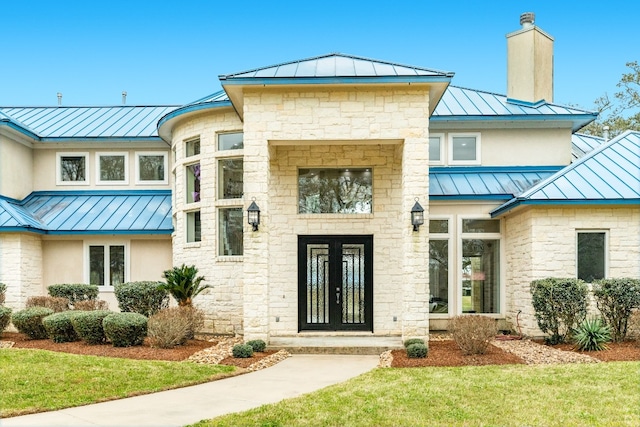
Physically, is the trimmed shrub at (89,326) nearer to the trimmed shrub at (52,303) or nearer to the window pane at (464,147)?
the trimmed shrub at (52,303)

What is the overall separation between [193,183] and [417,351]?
794 cm

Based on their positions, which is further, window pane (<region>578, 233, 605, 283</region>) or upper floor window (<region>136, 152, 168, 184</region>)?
upper floor window (<region>136, 152, 168, 184</region>)

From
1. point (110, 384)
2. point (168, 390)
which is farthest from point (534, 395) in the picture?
point (110, 384)

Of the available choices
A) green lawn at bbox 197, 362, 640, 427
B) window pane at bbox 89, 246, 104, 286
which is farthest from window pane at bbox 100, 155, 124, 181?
green lawn at bbox 197, 362, 640, 427

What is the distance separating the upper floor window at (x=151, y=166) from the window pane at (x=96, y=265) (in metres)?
2.70

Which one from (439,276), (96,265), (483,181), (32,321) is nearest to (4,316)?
(32,321)

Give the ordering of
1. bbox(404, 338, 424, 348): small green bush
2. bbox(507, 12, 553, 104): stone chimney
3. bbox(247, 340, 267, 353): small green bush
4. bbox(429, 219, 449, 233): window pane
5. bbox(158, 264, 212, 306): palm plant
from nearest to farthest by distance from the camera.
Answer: bbox(404, 338, 424, 348): small green bush, bbox(247, 340, 267, 353): small green bush, bbox(158, 264, 212, 306): palm plant, bbox(429, 219, 449, 233): window pane, bbox(507, 12, 553, 104): stone chimney

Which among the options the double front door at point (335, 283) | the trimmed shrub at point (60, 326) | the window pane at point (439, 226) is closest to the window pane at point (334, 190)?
the double front door at point (335, 283)

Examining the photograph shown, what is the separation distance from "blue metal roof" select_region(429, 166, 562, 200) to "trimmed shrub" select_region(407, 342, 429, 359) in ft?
17.3

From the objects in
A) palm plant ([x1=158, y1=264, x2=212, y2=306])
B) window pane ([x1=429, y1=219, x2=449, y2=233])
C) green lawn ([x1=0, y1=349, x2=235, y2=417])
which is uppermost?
window pane ([x1=429, y1=219, x2=449, y2=233])

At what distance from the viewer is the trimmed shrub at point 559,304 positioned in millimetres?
12328

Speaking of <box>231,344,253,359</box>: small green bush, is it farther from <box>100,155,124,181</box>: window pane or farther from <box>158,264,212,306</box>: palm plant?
<box>100,155,124,181</box>: window pane

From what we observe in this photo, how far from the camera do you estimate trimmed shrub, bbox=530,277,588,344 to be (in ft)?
40.4

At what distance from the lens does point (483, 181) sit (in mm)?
16438
